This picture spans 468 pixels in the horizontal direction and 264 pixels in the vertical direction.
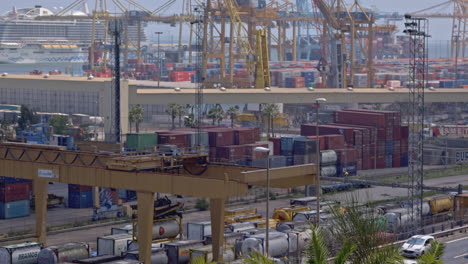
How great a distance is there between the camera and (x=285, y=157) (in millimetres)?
42531

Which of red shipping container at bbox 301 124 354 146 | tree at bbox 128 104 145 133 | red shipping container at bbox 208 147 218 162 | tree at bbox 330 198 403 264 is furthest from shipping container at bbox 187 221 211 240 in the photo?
tree at bbox 128 104 145 133

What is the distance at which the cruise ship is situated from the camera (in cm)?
15450

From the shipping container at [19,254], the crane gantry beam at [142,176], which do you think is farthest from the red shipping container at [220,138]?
the shipping container at [19,254]

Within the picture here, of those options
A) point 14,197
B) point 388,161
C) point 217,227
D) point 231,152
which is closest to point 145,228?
point 217,227

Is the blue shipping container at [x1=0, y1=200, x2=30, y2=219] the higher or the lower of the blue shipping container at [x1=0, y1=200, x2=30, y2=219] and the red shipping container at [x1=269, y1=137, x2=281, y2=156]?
the lower

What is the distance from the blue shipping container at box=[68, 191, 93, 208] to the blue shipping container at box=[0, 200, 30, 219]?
215cm

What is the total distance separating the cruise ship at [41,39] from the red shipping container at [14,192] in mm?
123860

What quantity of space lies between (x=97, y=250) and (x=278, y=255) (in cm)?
464

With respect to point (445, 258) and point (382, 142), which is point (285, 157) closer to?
point (382, 142)

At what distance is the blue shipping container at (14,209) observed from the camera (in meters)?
32.8

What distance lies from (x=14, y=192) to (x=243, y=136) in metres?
14.5

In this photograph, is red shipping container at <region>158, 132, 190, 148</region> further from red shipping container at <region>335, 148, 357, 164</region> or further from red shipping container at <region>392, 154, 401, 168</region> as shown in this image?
red shipping container at <region>392, 154, 401, 168</region>

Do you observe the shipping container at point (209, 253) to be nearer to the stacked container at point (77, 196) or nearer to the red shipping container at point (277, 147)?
the stacked container at point (77, 196)

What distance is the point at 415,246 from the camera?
23.9 m
